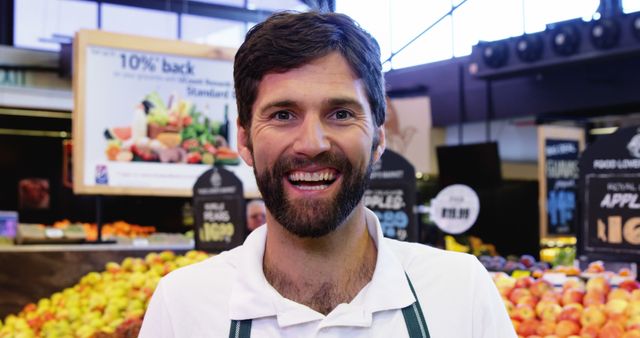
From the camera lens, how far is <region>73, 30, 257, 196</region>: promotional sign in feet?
13.6

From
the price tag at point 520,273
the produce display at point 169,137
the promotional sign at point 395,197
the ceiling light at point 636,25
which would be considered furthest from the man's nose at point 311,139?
the ceiling light at point 636,25

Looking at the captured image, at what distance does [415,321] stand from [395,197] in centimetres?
253

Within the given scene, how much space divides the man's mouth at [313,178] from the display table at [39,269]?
9.97 ft

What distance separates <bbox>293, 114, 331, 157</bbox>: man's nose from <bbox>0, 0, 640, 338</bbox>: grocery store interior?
236mm

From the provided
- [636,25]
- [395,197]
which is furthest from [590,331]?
[636,25]

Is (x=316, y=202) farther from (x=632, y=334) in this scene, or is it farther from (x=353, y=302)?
(x=632, y=334)

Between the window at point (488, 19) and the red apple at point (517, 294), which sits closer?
the red apple at point (517, 294)

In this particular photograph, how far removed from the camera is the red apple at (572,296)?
2.76m

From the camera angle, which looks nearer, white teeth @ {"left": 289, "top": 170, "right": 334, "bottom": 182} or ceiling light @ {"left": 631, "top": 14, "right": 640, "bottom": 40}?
white teeth @ {"left": 289, "top": 170, "right": 334, "bottom": 182}

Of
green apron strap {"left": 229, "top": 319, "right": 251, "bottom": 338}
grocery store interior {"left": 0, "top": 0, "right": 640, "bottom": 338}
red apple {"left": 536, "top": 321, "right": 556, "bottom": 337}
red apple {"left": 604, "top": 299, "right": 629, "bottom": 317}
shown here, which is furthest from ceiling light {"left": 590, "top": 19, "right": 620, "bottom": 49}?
green apron strap {"left": 229, "top": 319, "right": 251, "bottom": 338}

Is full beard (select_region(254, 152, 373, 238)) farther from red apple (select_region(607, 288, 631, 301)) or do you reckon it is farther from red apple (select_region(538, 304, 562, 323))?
red apple (select_region(607, 288, 631, 301))

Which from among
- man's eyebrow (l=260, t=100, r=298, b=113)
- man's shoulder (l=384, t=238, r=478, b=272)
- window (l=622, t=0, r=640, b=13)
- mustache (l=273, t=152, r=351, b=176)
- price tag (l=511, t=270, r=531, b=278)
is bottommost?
price tag (l=511, t=270, r=531, b=278)

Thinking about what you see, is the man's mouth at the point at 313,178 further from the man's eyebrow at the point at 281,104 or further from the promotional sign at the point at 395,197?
the promotional sign at the point at 395,197

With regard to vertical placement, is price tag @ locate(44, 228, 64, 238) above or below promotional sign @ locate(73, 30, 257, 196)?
below
